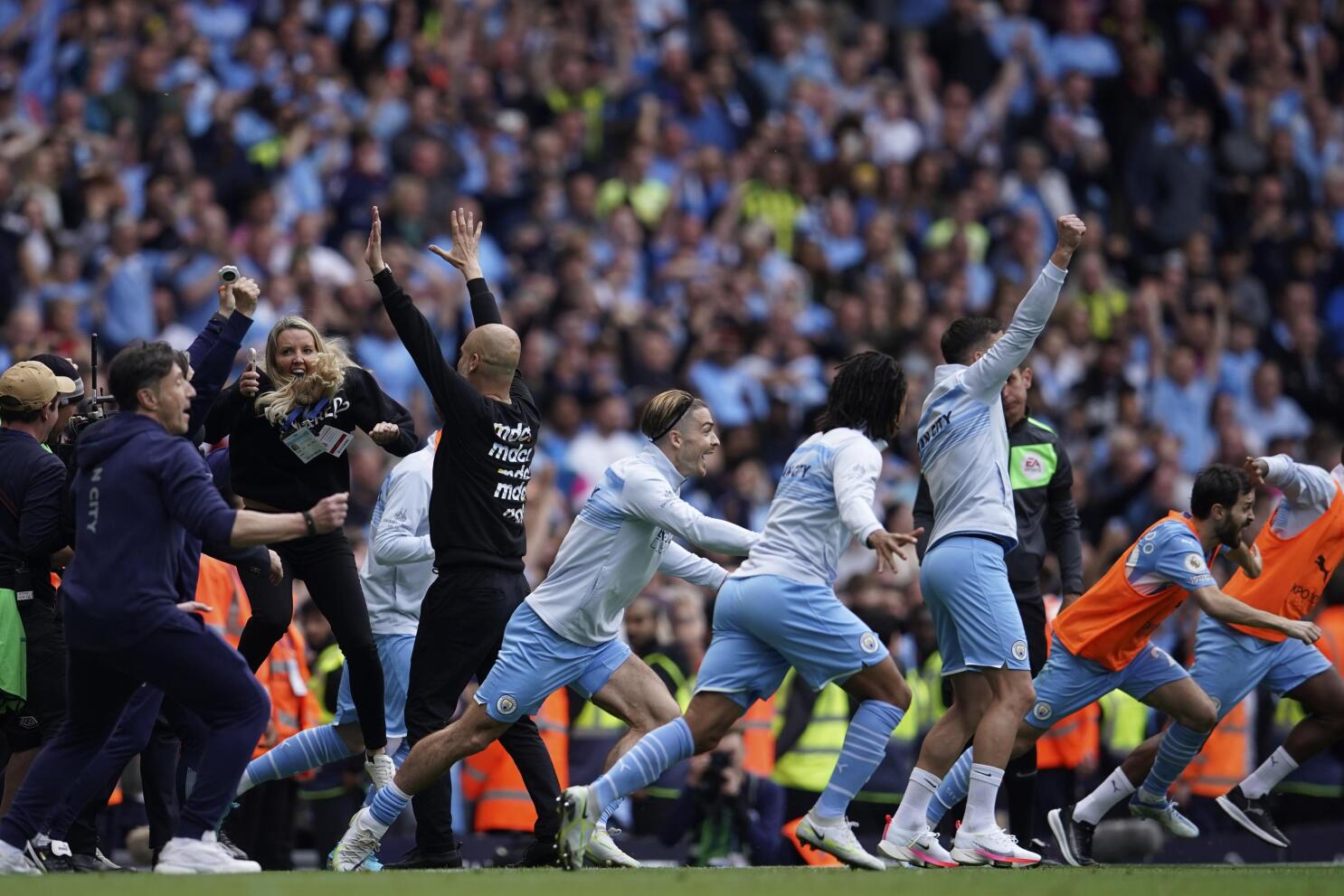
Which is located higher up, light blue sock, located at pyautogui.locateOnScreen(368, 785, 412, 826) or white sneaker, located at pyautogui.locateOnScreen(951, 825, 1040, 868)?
light blue sock, located at pyautogui.locateOnScreen(368, 785, 412, 826)

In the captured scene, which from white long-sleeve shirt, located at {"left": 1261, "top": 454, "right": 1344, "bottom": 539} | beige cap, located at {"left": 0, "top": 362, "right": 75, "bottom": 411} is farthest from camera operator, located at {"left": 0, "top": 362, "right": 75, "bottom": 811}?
white long-sleeve shirt, located at {"left": 1261, "top": 454, "right": 1344, "bottom": 539}

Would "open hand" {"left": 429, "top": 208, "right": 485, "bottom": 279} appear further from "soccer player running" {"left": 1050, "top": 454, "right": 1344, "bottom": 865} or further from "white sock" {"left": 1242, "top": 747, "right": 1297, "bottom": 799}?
"white sock" {"left": 1242, "top": 747, "right": 1297, "bottom": 799}

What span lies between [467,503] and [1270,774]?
189 inches

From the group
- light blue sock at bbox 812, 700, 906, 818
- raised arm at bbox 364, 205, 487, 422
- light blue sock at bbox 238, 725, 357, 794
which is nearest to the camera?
light blue sock at bbox 812, 700, 906, 818

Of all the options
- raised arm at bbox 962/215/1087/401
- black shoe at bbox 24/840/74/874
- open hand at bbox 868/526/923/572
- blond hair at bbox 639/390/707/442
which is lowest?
black shoe at bbox 24/840/74/874

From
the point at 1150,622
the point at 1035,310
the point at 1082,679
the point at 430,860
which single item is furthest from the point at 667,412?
the point at 1150,622

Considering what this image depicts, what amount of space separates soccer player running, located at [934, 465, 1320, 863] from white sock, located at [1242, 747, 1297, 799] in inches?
30.6

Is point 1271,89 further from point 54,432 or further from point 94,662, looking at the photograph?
point 94,662

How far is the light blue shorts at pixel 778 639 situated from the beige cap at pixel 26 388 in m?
3.33

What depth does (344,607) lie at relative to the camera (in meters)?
9.13

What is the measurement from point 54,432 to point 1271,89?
682 inches

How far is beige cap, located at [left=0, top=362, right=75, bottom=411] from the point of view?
8.70 meters

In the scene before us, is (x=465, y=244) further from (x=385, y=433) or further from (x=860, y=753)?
(x=860, y=753)

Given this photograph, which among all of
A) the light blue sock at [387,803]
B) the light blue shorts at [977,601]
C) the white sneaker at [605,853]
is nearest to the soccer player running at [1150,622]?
the light blue shorts at [977,601]
